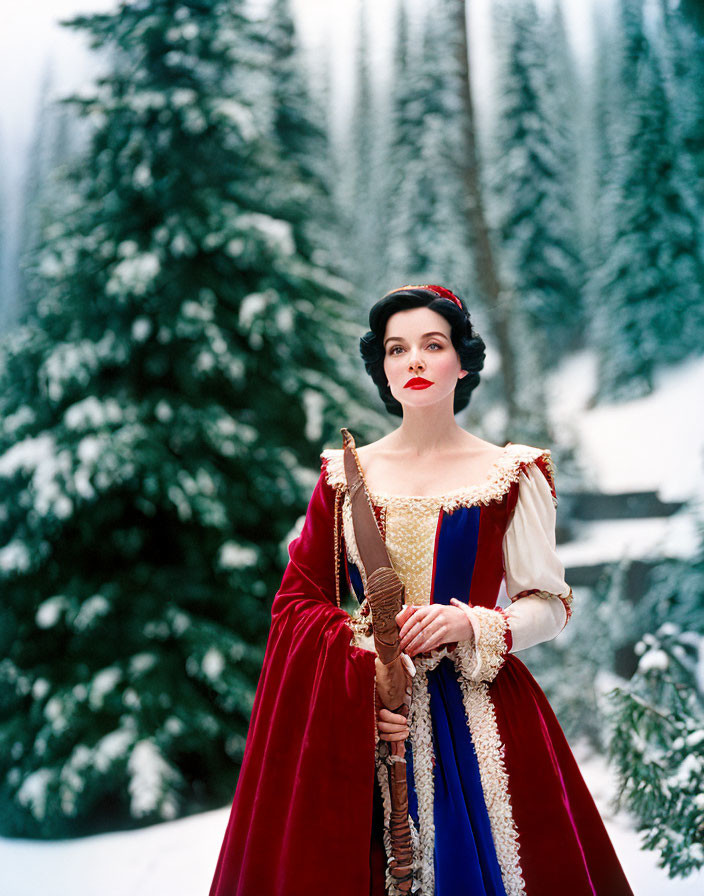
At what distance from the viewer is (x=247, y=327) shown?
2.43 metres

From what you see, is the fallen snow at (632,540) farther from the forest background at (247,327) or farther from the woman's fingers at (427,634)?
the woman's fingers at (427,634)

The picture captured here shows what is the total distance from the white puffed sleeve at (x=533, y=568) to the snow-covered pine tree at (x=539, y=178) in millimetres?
1499

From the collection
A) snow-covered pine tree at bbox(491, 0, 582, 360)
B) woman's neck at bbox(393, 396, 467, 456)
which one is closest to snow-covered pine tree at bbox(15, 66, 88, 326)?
snow-covered pine tree at bbox(491, 0, 582, 360)

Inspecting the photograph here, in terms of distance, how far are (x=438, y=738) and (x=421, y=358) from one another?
1.96ft

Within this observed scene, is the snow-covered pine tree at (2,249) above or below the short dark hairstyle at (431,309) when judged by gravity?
above

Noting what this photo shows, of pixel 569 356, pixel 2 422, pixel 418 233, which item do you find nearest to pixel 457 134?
pixel 418 233

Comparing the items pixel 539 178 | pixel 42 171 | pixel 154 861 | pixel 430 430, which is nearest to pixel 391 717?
pixel 430 430

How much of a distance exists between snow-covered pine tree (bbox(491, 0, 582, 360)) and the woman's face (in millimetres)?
1489

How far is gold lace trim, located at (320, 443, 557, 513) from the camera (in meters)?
1.13

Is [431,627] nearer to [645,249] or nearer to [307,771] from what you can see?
[307,771]

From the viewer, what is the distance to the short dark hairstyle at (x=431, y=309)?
3.87 feet

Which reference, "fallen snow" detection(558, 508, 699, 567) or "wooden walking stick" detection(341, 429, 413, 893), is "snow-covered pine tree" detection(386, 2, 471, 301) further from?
"wooden walking stick" detection(341, 429, 413, 893)

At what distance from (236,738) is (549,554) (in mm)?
1654

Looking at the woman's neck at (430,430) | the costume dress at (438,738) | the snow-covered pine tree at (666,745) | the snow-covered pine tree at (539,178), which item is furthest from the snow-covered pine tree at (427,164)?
the costume dress at (438,738)
